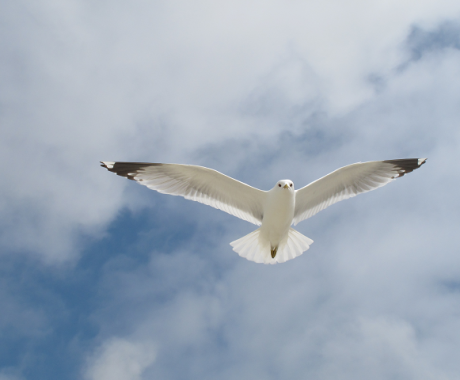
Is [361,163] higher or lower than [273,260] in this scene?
higher

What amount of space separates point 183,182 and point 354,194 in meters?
3.07

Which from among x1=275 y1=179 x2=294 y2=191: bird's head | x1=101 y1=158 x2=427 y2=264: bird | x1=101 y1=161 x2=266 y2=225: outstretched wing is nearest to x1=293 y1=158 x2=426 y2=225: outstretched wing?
x1=101 y1=158 x2=427 y2=264: bird

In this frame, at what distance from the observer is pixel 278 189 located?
22.8 feet

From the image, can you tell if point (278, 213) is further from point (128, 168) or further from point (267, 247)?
point (128, 168)

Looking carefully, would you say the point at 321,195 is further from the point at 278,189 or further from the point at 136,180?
the point at 136,180

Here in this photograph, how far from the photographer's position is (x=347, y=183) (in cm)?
750

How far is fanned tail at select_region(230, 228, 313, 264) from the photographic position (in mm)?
7461

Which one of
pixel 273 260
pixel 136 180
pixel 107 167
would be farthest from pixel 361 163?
pixel 107 167

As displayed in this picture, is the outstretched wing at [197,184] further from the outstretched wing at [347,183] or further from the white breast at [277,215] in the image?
the outstretched wing at [347,183]

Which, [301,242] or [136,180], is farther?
[301,242]

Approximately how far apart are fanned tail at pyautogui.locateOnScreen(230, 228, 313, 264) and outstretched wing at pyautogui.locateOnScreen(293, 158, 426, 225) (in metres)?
0.33

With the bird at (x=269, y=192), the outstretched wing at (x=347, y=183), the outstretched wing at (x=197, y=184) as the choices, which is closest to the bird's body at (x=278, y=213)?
the bird at (x=269, y=192)

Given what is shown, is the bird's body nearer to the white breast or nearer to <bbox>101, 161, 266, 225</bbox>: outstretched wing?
the white breast

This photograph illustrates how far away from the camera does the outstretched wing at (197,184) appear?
7.05m
